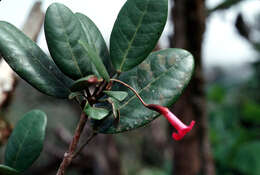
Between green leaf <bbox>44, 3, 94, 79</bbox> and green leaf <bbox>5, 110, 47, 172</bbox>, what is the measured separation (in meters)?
0.13

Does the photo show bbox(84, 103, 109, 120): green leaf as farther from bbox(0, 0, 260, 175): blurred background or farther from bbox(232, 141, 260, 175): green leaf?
bbox(232, 141, 260, 175): green leaf

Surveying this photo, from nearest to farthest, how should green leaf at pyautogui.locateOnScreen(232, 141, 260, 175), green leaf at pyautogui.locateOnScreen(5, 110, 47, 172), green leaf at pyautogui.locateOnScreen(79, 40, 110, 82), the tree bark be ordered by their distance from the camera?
green leaf at pyautogui.locateOnScreen(79, 40, 110, 82)
green leaf at pyautogui.locateOnScreen(5, 110, 47, 172)
the tree bark
green leaf at pyautogui.locateOnScreen(232, 141, 260, 175)

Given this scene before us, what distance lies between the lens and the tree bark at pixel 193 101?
1354mm

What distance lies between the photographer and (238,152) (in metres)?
2.47

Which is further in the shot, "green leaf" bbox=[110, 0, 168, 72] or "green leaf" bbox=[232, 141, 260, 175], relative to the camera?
"green leaf" bbox=[232, 141, 260, 175]

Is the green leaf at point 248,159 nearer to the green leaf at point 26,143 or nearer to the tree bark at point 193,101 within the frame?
the tree bark at point 193,101

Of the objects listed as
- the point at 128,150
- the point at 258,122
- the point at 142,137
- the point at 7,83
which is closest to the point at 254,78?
the point at 258,122

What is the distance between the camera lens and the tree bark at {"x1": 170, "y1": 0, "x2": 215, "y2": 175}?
1.35 m

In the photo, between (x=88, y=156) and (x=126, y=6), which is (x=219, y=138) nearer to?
(x=88, y=156)

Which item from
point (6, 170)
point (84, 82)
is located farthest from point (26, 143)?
point (84, 82)

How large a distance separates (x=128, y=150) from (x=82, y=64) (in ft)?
12.0

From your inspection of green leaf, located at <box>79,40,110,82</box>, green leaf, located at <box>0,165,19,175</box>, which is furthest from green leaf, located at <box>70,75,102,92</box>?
green leaf, located at <box>0,165,19,175</box>

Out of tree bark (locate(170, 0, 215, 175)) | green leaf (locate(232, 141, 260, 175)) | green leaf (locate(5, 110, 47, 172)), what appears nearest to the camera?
green leaf (locate(5, 110, 47, 172))

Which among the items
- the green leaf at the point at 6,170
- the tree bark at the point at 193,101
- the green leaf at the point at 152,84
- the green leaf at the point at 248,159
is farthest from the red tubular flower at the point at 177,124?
the green leaf at the point at 248,159
